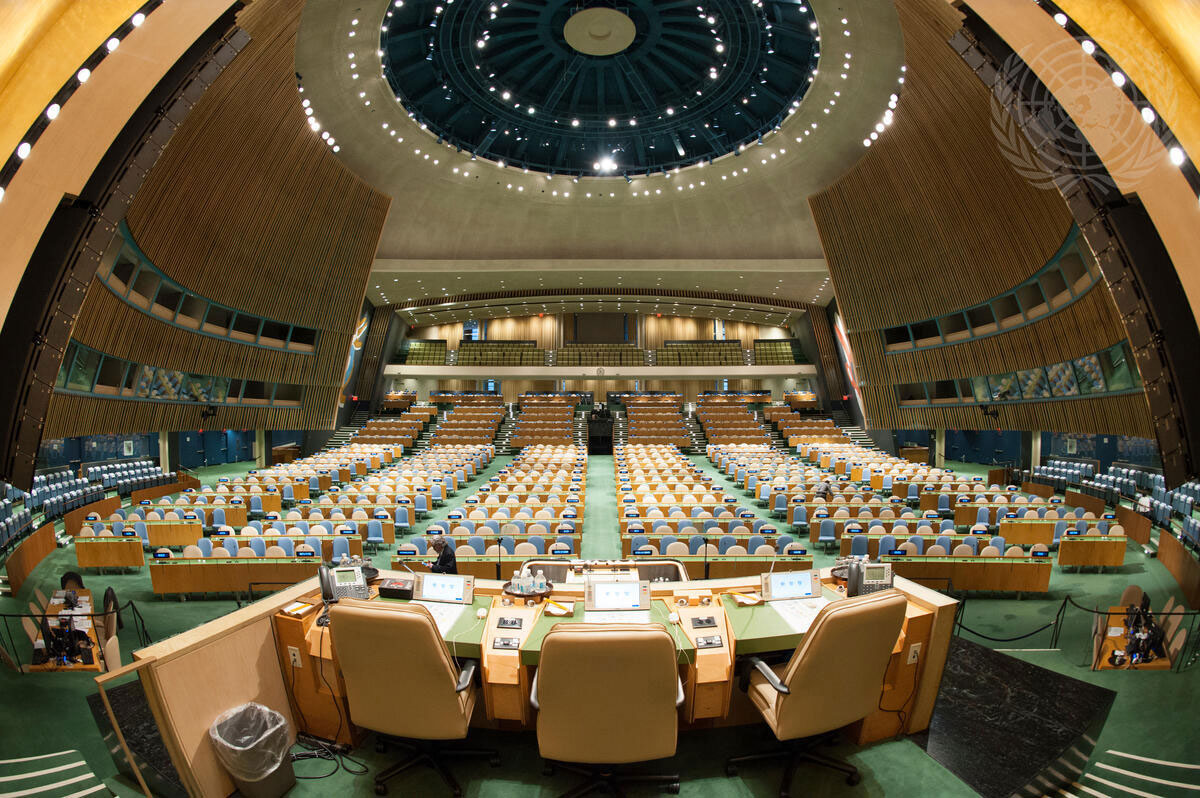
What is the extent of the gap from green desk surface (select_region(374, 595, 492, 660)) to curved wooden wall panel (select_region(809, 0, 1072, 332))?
1216cm

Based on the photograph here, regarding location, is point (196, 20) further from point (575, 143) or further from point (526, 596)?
point (575, 143)

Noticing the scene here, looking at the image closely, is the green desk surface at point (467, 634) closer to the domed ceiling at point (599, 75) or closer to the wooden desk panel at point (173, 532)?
the wooden desk panel at point (173, 532)

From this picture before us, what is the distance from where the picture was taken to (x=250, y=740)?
3047 millimetres

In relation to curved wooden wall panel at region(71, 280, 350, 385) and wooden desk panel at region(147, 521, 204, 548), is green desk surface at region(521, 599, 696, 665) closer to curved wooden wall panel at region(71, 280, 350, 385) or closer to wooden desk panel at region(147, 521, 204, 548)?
wooden desk panel at region(147, 521, 204, 548)

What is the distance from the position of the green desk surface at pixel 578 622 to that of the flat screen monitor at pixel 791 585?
2.33 feet

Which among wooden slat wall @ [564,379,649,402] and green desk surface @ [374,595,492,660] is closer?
green desk surface @ [374,595,492,660]

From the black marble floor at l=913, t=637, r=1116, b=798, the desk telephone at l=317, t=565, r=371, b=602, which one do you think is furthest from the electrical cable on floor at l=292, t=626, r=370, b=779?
the black marble floor at l=913, t=637, r=1116, b=798

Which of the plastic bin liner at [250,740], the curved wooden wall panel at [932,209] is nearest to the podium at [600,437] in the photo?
the curved wooden wall panel at [932,209]

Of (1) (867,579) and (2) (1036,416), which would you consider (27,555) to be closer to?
(1) (867,579)

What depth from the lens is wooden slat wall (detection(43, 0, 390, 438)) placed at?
13.5 m

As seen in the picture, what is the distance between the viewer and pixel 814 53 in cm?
1805

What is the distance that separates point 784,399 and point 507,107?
22.8 m

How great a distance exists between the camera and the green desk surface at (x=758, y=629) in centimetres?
325

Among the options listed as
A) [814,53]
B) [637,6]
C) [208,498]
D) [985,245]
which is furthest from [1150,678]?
[637,6]
